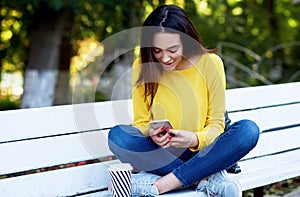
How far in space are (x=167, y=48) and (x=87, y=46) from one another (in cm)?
881

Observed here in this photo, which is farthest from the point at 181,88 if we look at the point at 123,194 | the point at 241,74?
the point at 241,74

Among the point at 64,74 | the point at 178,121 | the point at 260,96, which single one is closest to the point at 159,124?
the point at 178,121

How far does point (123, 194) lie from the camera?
2.50 meters

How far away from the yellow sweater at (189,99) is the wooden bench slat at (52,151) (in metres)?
0.23

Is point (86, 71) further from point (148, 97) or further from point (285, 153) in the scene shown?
point (148, 97)

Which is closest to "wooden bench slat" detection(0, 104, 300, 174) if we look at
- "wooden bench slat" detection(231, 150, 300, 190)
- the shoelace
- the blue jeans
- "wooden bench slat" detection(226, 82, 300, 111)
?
the blue jeans

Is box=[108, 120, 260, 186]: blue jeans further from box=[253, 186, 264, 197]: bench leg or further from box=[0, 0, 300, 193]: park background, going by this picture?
box=[0, 0, 300, 193]: park background

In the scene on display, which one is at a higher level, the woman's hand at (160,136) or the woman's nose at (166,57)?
the woman's nose at (166,57)

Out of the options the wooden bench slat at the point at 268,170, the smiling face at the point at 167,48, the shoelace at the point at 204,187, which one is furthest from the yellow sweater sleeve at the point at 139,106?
the wooden bench slat at the point at 268,170

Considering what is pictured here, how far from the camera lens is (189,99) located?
279cm

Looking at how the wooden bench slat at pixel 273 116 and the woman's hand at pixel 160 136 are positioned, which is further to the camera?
the wooden bench slat at pixel 273 116

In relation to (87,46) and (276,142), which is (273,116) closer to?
(276,142)

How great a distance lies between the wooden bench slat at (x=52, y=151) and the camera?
8.39 ft

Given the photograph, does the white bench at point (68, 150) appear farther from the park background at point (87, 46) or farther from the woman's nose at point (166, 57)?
the park background at point (87, 46)
